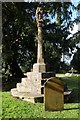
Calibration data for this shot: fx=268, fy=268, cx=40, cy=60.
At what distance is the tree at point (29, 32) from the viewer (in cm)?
1917

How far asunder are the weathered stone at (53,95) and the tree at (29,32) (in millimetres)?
9508

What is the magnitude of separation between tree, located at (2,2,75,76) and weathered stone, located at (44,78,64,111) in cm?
951

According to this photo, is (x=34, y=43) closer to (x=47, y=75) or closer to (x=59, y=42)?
(x=59, y=42)

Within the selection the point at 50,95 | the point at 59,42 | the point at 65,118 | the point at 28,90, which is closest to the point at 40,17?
the point at 28,90

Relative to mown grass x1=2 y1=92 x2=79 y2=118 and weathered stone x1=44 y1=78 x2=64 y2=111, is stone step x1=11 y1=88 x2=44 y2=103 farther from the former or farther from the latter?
weathered stone x1=44 y1=78 x2=64 y2=111

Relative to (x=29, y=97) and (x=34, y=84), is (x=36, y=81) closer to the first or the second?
(x=34, y=84)

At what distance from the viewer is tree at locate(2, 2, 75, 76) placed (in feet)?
62.9

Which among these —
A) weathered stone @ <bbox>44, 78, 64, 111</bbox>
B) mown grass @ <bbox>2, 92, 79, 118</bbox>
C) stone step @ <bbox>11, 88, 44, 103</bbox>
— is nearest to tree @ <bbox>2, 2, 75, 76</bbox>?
stone step @ <bbox>11, 88, 44, 103</bbox>

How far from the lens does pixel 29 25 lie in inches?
806

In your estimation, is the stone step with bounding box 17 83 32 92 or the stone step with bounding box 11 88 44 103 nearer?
the stone step with bounding box 11 88 44 103

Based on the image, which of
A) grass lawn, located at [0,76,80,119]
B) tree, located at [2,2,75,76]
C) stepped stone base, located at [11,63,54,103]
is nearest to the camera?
grass lawn, located at [0,76,80,119]

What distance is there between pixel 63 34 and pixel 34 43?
3.65 metres

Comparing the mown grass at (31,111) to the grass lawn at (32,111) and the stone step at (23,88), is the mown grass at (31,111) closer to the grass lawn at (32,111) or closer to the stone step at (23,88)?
the grass lawn at (32,111)

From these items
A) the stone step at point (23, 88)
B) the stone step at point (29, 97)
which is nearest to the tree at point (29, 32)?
the stone step at point (23, 88)
